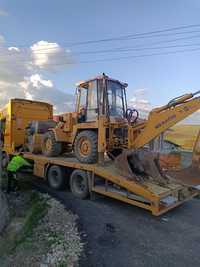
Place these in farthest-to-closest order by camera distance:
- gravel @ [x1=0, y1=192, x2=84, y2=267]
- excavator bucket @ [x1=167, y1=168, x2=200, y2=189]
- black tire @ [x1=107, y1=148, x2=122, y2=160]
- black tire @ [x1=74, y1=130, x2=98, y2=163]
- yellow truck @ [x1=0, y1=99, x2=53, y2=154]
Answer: yellow truck @ [x1=0, y1=99, x2=53, y2=154] < black tire @ [x1=107, y1=148, x2=122, y2=160] < black tire @ [x1=74, y1=130, x2=98, y2=163] < excavator bucket @ [x1=167, y1=168, x2=200, y2=189] < gravel @ [x1=0, y1=192, x2=84, y2=267]

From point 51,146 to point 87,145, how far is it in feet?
7.39

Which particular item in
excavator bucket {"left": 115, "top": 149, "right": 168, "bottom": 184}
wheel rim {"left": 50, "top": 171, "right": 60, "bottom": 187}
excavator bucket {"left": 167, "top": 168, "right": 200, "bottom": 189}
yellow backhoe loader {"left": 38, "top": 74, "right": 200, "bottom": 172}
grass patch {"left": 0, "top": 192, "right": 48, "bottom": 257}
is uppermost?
yellow backhoe loader {"left": 38, "top": 74, "right": 200, "bottom": 172}

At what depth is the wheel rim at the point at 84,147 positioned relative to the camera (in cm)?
828

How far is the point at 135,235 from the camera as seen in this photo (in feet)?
17.7

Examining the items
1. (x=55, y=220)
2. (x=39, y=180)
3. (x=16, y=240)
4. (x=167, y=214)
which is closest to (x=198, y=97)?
(x=167, y=214)

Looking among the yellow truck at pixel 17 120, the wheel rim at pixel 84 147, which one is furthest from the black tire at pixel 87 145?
the yellow truck at pixel 17 120

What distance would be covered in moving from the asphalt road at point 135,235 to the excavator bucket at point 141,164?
0.94 metres

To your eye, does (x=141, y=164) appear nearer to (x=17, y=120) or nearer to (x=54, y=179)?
(x=54, y=179)

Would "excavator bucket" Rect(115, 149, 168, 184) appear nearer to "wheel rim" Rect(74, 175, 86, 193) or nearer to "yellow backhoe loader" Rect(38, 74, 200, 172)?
"yellow backhoe loader" Rect(38, 74, 200, 172)

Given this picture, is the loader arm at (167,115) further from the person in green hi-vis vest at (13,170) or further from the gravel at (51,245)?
the person in green hi-vis vest at (13,170)

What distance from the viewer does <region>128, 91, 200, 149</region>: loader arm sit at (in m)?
7.05

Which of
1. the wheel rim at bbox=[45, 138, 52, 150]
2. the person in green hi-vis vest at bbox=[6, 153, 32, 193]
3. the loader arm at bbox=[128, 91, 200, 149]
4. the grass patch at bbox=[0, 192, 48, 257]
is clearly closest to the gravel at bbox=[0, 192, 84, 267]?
the grass patch at bbox=[0, 192, 48, 257]

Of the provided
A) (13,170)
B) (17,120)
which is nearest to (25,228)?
(13,170)

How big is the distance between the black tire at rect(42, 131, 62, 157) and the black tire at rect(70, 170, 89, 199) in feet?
6.07
